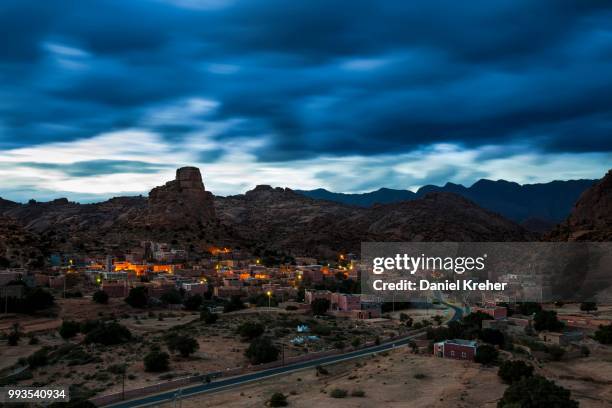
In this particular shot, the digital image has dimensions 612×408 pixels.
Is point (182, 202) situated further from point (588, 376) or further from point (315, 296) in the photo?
point (588, 376)

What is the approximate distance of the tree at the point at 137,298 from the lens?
6156 cm

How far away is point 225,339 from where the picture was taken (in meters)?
48.2

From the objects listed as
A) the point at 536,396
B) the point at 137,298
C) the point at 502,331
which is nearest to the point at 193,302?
the point at 137,298

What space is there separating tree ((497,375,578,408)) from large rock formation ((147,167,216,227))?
310 feet

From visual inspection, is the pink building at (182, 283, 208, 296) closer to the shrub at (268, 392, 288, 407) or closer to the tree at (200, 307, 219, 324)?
the tree at (200, 307, 219, 324)

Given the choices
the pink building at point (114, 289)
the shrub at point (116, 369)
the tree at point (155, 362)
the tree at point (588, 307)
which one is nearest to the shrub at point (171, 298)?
the pink building at point (114, 289)

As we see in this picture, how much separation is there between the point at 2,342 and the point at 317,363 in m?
25.9

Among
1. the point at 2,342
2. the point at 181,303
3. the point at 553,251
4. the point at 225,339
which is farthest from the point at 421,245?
the point at 2,342

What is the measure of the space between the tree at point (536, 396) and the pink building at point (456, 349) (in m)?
12.2

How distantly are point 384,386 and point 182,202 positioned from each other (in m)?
93.1

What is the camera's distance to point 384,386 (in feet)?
113

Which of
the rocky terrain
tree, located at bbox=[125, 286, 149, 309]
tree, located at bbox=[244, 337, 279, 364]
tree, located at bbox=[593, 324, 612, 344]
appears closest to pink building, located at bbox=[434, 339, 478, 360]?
tree, located at bbox=[244, 337, 279, 364]

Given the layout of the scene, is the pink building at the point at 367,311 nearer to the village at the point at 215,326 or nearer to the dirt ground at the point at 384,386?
the village at the point at 215,326

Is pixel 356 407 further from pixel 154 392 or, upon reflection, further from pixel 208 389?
pixel 154 392
